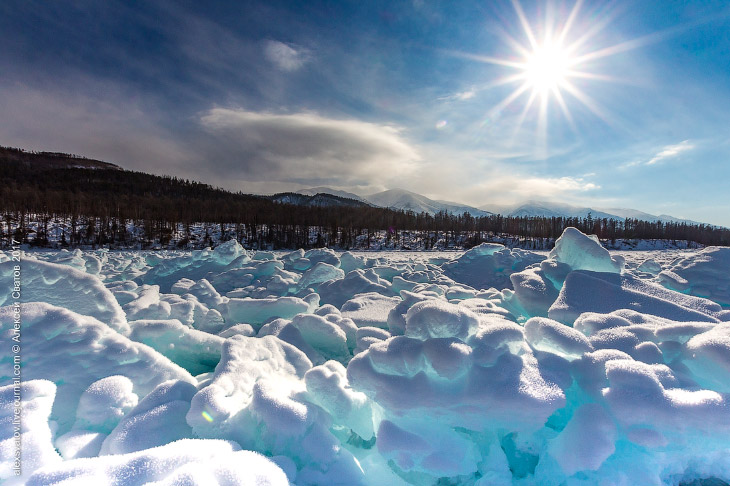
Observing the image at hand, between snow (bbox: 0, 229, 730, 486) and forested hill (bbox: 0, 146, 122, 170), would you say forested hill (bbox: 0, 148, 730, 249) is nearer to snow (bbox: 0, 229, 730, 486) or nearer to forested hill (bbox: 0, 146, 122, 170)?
forested hill (bbox: 0, 146, 122, 170)

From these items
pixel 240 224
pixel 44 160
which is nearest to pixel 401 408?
pixel 240 224

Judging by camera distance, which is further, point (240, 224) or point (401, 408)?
point (240, 224)

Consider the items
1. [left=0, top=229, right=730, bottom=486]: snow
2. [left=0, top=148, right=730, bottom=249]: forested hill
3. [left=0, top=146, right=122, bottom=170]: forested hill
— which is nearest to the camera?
[left=0, top=229, right=730, bottom=486]: snow

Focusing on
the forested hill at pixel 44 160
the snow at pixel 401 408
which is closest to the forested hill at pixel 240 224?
the forested hill at pixel 44 160

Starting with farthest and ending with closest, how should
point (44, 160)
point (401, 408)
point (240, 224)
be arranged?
point (44, 160) → point (240, 224) → point (401, 408)

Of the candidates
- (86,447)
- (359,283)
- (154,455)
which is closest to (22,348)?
(86,447)

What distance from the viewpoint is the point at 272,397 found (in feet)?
5.99

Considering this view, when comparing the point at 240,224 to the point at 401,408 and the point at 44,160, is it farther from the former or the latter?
the point at 44,160

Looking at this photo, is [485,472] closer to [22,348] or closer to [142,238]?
[22,348]

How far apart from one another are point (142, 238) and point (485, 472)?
141ft

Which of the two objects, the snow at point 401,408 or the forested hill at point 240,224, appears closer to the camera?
the snow at point 401,408

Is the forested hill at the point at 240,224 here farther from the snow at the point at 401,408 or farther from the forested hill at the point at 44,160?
the snow at the point at 401,408

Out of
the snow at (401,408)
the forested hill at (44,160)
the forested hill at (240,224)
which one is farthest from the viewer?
the forested hill at (44,160)

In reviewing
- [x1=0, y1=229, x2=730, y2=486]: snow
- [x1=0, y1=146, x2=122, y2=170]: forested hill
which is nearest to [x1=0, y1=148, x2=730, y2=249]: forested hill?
[x1=0, y1=146, x2=122, y2=170]: forested hill
